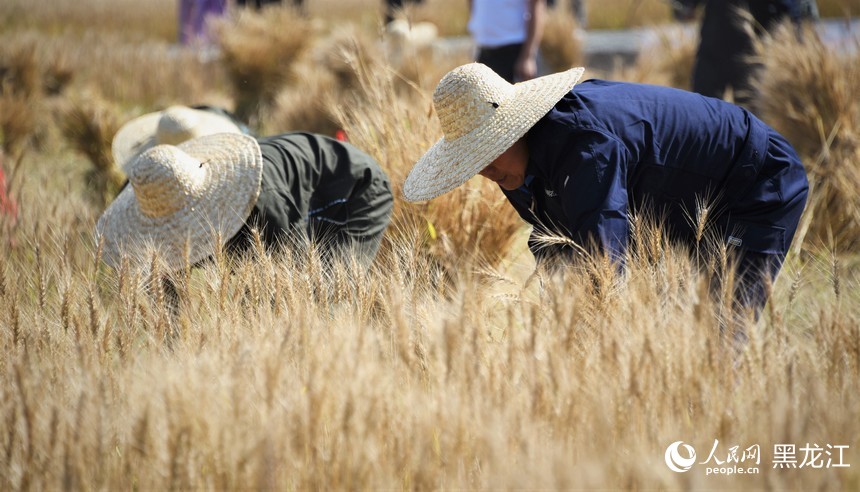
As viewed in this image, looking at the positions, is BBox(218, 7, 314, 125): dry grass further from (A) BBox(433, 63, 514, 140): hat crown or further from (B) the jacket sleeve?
(B) the jacket sleeve

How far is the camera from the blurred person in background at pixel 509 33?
4938 mm

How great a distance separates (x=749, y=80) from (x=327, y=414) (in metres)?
3.34

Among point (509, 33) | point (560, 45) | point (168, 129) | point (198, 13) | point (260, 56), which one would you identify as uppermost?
point (509, 33)

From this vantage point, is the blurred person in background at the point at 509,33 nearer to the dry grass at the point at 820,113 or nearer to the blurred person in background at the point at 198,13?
the dry grass at the point at 820,113

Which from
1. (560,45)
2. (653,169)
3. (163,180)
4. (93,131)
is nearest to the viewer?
(653,169)

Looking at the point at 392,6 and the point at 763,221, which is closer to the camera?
the point at 763,221

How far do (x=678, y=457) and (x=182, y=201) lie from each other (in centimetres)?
169

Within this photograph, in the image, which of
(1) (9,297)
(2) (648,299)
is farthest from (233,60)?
(2) (648,299)

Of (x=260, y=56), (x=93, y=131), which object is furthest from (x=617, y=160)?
(x=260, y=56)

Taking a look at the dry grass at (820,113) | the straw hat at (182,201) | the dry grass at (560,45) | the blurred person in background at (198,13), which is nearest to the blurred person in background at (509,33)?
the dry grass at (820,113)

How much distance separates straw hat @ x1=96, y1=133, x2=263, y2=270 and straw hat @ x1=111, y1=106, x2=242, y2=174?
690mm

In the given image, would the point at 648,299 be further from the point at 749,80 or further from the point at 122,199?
the point at 749,80

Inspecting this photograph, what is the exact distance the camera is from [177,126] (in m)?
3.63

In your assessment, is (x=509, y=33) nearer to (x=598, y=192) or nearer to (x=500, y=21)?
(x=500, y=21)
